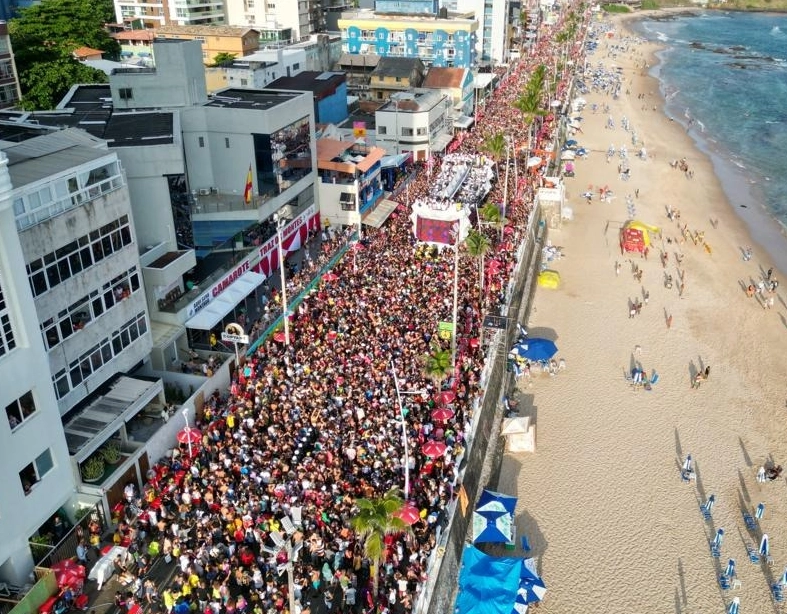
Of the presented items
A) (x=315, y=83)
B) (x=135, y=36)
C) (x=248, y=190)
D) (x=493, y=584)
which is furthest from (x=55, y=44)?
(x=493, y=584)

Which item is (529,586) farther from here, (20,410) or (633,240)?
(633,240)

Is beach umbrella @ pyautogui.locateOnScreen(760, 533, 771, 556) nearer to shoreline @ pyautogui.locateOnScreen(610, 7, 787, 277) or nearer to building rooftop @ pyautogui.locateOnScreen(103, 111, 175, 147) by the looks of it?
building rooftop @ pyautogui.locateOnScreen(103, 111, 175, 147)

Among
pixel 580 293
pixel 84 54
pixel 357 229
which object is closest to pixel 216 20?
pixel 84 54

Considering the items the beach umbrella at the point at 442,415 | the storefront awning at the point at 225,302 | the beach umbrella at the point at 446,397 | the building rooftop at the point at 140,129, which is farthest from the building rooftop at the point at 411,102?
the beach umbrella at the point at 442,415

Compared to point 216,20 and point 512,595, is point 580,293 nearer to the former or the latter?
point 512,595

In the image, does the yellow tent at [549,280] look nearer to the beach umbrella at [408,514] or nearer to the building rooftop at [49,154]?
the beach umbrella at [408,514]

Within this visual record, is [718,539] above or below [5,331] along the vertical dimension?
below
